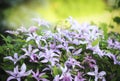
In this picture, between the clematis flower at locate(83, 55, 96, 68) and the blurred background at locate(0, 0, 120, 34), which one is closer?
the clematis flower at locate(83, 55, 96, 68)

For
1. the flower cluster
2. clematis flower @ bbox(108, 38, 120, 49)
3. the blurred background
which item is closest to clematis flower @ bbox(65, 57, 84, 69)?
the flower cluster

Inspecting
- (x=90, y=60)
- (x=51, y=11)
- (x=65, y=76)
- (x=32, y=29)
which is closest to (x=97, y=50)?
(x=90, y=60)

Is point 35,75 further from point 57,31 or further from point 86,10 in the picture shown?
point 86,10

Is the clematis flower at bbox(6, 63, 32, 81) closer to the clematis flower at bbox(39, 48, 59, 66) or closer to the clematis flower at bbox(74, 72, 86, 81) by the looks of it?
the clematis flower at bbox(39, 48, 59, 66)

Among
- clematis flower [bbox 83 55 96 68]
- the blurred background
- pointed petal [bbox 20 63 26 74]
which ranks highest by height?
pointed petal [bbox 20 63 26 74]

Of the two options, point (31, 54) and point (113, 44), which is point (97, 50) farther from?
point (31, 54)

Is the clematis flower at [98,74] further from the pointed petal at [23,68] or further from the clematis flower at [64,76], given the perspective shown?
the pointed petal at [23,68]

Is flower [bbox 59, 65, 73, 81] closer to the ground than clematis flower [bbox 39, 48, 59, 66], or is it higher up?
closer to the ground

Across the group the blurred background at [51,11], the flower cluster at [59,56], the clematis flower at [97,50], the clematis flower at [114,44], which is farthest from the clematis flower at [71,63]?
the blurred background at [51,11]
